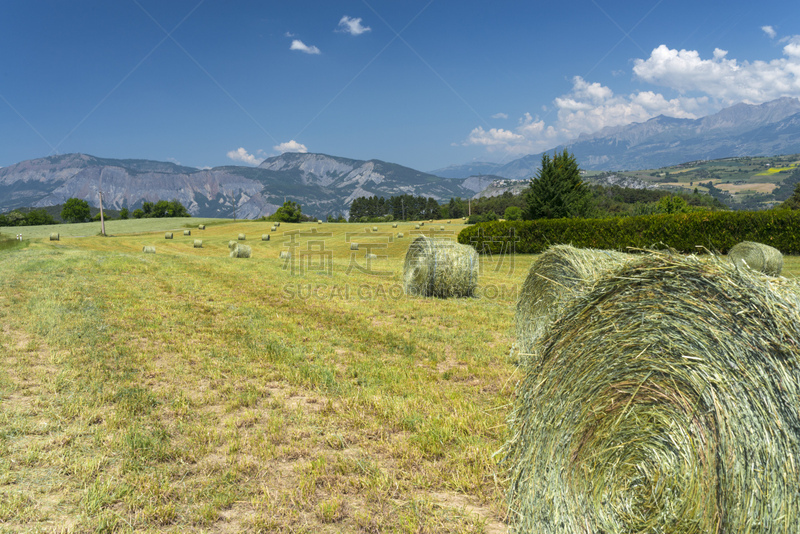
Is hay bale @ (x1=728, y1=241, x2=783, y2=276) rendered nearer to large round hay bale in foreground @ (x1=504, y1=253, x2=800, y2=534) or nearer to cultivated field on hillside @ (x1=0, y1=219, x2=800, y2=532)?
Answer: cultivated field on hillside @ (x1=0, y1=219, x2=800, y2=532)

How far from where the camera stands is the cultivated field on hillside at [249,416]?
358 cm

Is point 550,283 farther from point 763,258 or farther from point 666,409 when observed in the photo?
point 763,258

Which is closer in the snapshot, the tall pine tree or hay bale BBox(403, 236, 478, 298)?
hay bale BBox(403, 236, 478, 298)

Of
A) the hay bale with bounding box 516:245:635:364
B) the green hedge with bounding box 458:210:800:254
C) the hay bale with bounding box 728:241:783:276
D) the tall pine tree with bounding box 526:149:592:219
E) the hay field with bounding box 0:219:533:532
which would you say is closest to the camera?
the hay field with bounding box 0:219:533:532

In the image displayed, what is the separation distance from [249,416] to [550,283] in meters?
5.46

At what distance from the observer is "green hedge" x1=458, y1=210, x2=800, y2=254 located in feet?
78.7

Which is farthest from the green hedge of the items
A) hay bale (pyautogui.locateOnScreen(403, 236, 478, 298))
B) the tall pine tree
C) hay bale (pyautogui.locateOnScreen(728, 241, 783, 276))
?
the tall pine tree

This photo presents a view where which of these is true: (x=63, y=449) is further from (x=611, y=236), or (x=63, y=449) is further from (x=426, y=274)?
(x=611, y=236)

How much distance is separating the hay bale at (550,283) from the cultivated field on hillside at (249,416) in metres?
0.76

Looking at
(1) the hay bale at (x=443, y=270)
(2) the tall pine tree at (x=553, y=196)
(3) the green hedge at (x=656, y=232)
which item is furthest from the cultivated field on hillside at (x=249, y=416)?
(2) the tall pine tree at (x=553, y=196)

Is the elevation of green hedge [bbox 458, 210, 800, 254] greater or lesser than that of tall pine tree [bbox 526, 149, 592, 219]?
lesser

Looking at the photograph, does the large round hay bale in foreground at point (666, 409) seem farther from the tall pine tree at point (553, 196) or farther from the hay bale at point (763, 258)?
the tall pine tree at point (553, 196)

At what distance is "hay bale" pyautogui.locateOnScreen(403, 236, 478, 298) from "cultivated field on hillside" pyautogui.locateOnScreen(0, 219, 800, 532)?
2.05m

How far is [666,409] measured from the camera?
2805mm
